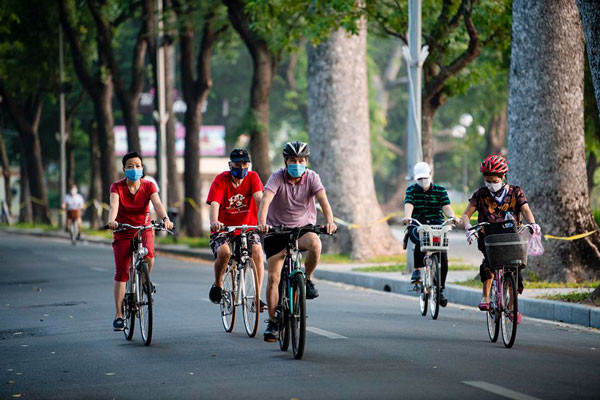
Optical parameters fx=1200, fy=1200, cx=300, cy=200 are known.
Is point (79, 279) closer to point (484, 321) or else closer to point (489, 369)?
point (484, 321)

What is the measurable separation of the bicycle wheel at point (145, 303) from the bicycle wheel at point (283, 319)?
4.22 ft

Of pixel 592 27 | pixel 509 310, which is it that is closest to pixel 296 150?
pixel 509 310

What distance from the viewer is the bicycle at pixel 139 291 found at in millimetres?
11320

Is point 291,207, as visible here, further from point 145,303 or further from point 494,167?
point 494,167

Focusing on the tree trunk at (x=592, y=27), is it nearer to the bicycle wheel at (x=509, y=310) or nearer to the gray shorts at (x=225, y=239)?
the bicycle wheel at (x=509, y=310)

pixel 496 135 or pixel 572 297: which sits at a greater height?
pixel 496 135

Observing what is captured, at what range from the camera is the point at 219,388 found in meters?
8.70

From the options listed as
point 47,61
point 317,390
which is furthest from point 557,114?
point 47,61

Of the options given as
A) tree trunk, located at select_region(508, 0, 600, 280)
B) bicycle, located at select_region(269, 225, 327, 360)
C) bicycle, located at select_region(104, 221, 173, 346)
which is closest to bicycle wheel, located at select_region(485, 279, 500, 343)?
bicycle, located at select_region(269, 225, 327, 360)

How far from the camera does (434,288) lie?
14.0 m

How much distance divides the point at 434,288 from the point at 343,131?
11538 millimetres

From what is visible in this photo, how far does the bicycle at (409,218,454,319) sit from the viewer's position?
45.5 ft

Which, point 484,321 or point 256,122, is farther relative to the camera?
point 256,122

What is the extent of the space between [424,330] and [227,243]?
2.26 meters
